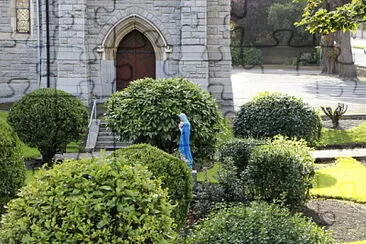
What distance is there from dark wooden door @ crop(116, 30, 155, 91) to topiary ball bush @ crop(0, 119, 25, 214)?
12.3 meters

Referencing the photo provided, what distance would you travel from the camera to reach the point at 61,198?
6867 millimetres

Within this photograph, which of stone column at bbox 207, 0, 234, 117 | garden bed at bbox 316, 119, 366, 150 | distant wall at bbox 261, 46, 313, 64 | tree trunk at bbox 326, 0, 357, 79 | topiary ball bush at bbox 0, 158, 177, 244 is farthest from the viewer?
distant wall at bbox 261, 46, 313, 64

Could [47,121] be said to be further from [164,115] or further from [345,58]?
[345,58]

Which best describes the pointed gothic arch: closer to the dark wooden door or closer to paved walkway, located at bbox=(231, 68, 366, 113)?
the dark wooden door

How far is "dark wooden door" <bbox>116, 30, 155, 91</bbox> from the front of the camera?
995 inches

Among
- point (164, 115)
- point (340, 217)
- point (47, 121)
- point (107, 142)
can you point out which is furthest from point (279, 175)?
point (107, 142)

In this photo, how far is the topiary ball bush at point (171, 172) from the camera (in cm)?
1080

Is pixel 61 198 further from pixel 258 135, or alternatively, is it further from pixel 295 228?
pixel 258 135

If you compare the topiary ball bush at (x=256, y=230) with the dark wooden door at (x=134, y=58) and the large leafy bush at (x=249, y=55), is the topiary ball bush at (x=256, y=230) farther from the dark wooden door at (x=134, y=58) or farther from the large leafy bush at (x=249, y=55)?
the large leafy bush at (x=249, y=55)

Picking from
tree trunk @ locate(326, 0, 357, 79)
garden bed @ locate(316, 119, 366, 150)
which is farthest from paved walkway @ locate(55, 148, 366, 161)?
tree trunk @ locate(326, 0, 357, 79)

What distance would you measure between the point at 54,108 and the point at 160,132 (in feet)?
12.5

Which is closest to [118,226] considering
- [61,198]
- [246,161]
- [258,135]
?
[61,198]

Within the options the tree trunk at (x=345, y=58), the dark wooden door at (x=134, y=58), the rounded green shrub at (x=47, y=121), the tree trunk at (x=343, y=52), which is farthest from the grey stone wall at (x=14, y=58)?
the tree trunk at (x=345, y=58)

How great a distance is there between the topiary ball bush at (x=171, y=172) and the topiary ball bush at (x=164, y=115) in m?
4.53
